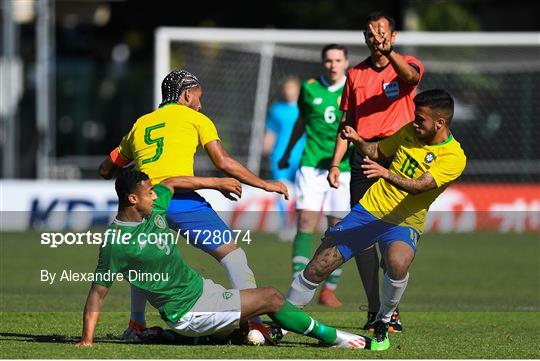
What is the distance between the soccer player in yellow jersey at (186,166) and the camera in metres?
8.80

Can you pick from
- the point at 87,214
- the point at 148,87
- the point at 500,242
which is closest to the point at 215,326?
the point at 87,214

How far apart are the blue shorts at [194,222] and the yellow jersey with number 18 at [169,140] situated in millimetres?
204

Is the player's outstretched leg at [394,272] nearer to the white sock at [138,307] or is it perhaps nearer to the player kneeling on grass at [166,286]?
the player kneeling on grass at [166,286]

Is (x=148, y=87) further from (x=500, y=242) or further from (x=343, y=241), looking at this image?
(x=343, y=241)

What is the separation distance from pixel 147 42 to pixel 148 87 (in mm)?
5823

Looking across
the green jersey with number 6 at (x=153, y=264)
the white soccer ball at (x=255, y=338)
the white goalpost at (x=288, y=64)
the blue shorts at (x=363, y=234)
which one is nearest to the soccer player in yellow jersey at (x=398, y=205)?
the blue shorts at (x=363, y=234)

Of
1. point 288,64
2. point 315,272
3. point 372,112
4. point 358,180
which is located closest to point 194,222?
point 315,272

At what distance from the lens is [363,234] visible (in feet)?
29.6

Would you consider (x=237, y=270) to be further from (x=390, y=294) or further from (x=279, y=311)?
(x=390, y=294)

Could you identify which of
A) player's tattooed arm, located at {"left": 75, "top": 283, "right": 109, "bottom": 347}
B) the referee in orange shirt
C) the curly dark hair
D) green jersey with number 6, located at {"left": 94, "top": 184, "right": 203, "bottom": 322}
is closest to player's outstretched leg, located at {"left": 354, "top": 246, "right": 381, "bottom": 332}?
the referee in orange shirt

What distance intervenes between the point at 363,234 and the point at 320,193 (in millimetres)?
Answer: 2955

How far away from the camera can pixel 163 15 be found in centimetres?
3816

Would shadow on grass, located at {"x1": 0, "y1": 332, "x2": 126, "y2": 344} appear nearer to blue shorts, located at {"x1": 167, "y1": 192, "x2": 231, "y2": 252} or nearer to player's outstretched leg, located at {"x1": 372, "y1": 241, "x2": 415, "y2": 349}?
blue shorts, located at {"x1": 167, "y1": 192, "x2": 231, "y2": 252}

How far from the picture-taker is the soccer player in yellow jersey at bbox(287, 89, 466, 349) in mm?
8773
